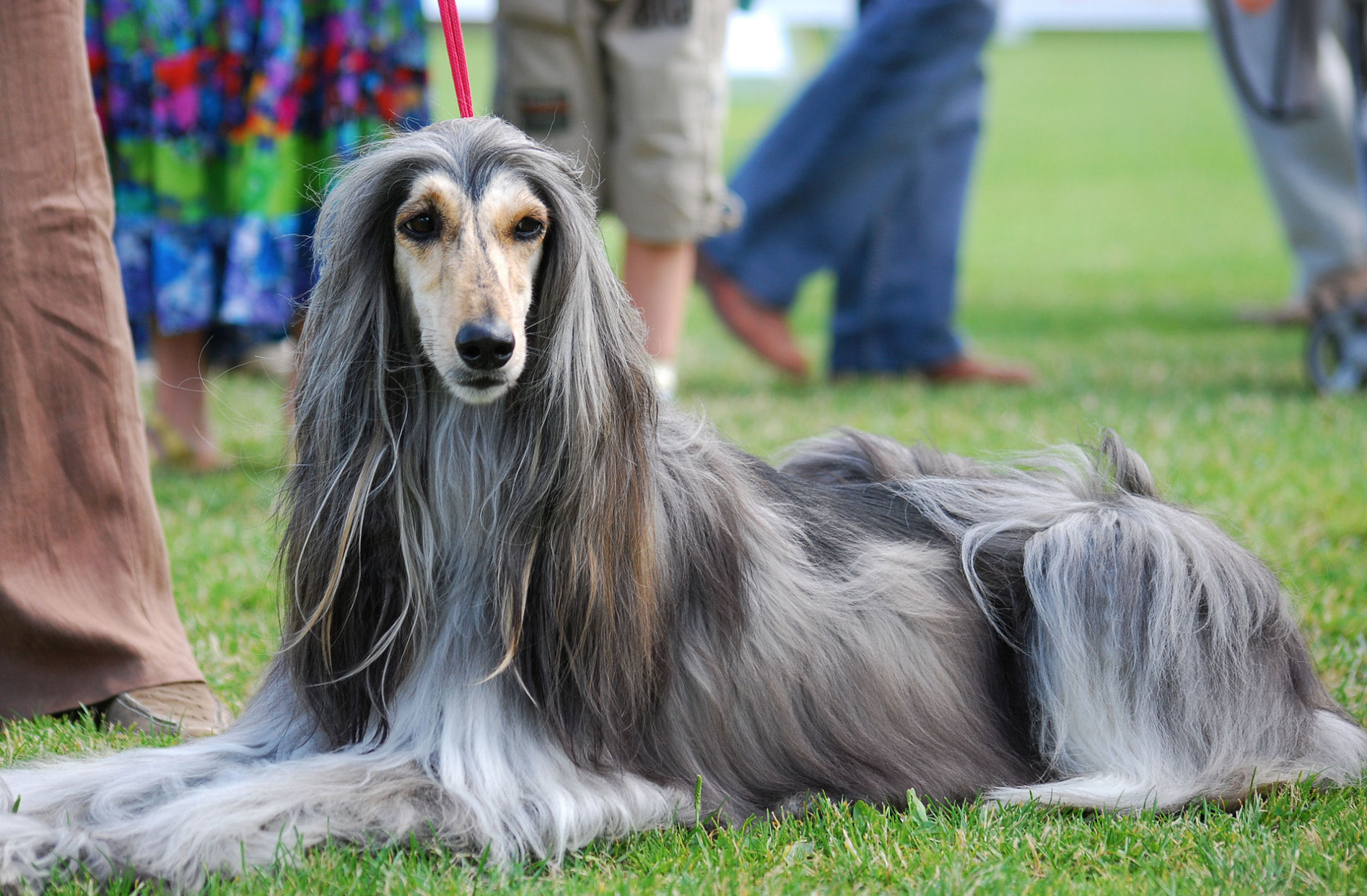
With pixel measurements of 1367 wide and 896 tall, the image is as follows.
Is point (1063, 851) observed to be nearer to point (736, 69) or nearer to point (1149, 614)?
point (1149, 614)

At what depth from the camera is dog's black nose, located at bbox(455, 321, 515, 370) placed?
2.27 meters

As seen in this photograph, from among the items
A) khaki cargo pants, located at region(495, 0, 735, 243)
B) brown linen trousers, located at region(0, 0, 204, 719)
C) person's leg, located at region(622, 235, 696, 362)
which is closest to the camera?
brown linen trousers, located at region(0, 0, 204, 719)

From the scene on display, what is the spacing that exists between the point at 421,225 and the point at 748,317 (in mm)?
5340

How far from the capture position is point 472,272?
231cm

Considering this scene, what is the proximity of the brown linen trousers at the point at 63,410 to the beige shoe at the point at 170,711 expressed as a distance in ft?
0.09

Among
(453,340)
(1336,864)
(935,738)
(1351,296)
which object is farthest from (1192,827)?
(1351,296)

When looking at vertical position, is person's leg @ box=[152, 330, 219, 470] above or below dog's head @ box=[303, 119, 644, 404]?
below

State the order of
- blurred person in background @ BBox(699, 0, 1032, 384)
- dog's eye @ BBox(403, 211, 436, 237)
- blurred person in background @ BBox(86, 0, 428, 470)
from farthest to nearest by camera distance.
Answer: blurred person in background @ BBox(699, 0, 1032, 384), blurred person in background @ BBox(86, 0, 428, 470), dog's eye @ BBox(403, 211, 436, 237)

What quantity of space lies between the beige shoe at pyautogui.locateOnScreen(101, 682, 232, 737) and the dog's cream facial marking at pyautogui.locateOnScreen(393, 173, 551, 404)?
118 centimetres

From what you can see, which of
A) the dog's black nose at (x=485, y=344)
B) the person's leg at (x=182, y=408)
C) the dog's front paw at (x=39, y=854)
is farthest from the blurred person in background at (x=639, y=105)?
the dog's front paw at (x=39, y=854)

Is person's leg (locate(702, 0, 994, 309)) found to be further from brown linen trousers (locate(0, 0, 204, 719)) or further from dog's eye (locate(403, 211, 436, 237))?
dog's eye (locate(403, 211, 436, 237))

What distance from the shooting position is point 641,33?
492 centimetres

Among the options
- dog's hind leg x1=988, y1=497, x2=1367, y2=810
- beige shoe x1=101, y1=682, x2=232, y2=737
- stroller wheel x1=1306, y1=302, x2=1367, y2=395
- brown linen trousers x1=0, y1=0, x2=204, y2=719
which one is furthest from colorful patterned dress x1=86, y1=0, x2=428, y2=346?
stroller wheel x1=1306, y1=302, x2=1367, y2=395

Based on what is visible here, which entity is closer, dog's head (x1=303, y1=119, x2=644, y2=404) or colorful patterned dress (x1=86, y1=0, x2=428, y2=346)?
dog's head (x1=303, y1=119, x2=644, y2=404)
